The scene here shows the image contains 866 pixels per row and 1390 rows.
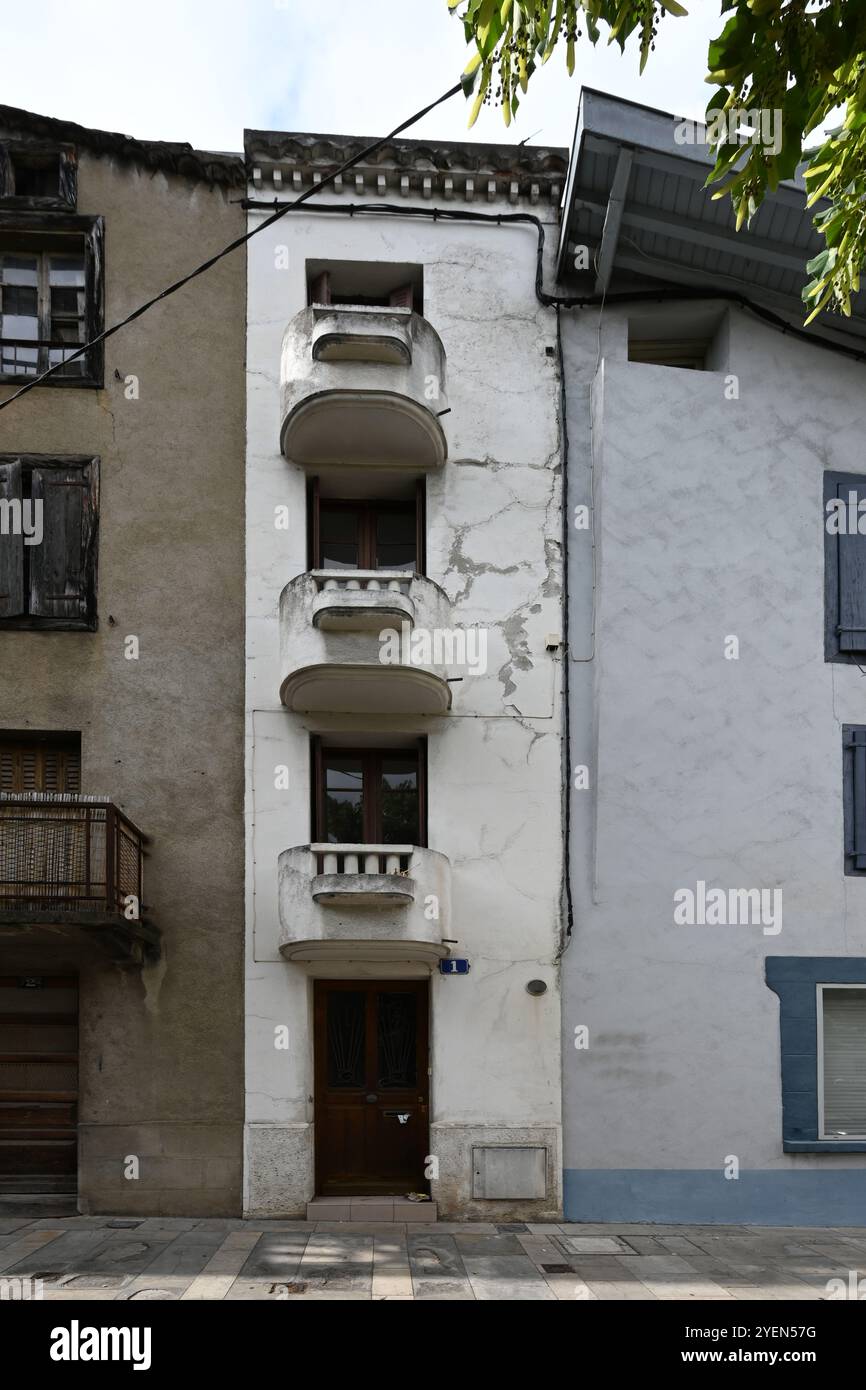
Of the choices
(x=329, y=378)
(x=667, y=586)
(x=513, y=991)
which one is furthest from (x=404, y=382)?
(x=513, y=991)

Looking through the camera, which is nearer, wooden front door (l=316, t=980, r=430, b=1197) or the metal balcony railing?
the metal balcony railing

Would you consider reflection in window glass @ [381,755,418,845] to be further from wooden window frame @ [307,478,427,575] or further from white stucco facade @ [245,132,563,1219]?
wooden window frame @ [307,478,427,575]

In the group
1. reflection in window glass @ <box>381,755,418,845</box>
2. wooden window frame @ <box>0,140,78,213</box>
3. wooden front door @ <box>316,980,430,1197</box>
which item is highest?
wooden window frame @ <box>0,140,78,213</box>

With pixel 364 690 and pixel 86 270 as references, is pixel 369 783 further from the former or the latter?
pixel 86 270

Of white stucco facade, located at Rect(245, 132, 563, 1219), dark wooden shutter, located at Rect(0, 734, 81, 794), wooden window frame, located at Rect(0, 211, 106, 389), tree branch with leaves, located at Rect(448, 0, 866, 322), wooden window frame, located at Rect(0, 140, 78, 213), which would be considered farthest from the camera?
wooden window frame, located at Rect(0, 140, 78, 213)

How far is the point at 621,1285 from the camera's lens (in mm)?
10391

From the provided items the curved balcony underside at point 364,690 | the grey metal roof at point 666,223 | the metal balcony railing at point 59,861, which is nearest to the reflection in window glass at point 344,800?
the curved balcony underside at point 364,690

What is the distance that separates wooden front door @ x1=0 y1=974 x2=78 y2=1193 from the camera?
13.0 m

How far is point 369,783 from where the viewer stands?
46.5ft

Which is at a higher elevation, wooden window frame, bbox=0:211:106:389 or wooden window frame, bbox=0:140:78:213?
wooden window frame, bbox=0:140:78:213

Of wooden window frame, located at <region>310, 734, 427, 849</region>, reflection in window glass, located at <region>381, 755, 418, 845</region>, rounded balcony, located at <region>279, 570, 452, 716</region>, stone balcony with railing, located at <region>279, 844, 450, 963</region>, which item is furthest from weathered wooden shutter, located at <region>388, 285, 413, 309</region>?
stone balcony with railing, located at <region>279, 844, 450, 963</region>

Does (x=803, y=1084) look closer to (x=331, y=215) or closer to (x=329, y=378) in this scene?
(x=329, y=378)

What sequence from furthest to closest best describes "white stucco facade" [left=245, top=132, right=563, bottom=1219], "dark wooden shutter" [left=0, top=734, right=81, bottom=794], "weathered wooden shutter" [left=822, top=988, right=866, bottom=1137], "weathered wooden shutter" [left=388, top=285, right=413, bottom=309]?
"weathered wooden shutter" [left=388, top=285, right=413, bottom=309]
"dark wooden shutter" [left=0, top=734, right=81, bottom=794]
"weathered wooden shutter" [left=822, top=988, right=866, bottom=1137]
"white stucco facade" [left=245, top=132, right=563, bottom=1219]

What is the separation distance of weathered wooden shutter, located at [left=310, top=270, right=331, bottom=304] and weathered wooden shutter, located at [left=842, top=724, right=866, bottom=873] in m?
8.48
